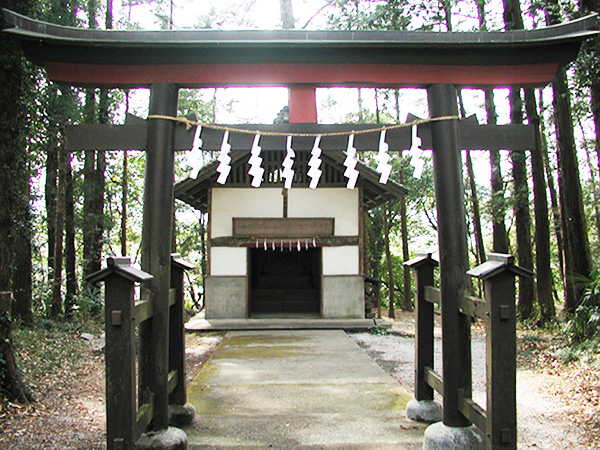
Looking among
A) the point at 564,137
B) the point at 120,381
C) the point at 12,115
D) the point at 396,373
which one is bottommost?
the point at 396,373

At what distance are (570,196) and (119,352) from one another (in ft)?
30.0

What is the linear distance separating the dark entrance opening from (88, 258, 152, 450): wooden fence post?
10529 millimetres

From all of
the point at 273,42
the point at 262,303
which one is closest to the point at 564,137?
the point at 273,42

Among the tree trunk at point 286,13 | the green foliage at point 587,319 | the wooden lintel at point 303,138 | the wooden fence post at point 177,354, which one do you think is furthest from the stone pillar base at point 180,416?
the tree trunk at point 286,13

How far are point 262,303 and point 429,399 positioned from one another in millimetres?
10116

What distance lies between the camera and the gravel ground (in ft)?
14.1

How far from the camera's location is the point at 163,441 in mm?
3758

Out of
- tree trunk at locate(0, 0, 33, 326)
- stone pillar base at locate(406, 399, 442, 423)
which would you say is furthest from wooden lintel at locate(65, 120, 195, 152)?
stone pillar base at locate(406, 399, 442, 423)

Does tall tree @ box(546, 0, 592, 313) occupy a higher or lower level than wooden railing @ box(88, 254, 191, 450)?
higher

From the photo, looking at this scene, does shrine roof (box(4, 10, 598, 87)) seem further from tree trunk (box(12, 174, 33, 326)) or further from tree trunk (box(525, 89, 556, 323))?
tree trunk (box(525, 89, 556, 323))

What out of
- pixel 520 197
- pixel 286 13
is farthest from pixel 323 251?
pixel 286 13

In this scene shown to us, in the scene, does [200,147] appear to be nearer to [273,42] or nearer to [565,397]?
[273,42]

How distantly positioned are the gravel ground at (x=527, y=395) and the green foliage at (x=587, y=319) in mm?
1075

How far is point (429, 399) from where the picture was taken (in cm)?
474
